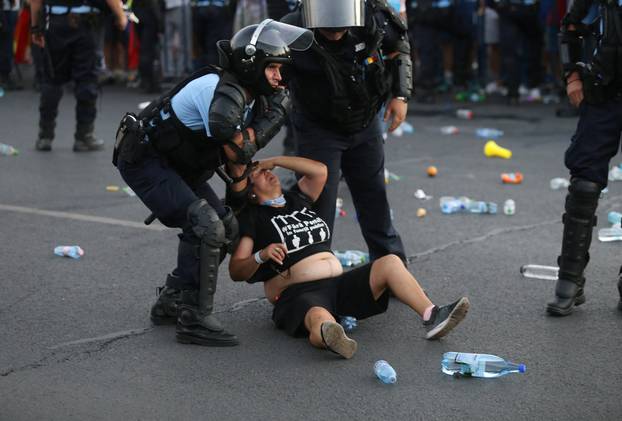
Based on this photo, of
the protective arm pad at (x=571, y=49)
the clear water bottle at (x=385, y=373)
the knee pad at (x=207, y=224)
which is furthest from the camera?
the protective arm pad at (x=571, y=49)

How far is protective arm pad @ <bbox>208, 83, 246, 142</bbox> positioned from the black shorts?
0.92 metres

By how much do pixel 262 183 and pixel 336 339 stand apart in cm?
96

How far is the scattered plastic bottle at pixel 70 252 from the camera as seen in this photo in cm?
692

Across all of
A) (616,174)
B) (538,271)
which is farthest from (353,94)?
(616,174)

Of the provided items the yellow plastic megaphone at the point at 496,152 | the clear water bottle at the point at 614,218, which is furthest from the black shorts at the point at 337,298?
the yellow plastic megaphone at the point at 496,152

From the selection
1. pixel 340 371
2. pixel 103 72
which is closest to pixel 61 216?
pixel 340 371

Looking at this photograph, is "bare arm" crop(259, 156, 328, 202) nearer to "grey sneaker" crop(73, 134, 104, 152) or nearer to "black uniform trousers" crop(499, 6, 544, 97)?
"grey sneaker" crop(73, 134, 104, 152)

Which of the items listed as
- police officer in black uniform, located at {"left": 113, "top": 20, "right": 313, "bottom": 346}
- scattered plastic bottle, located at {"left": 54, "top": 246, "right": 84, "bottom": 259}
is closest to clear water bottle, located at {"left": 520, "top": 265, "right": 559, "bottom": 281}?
police officer in black uniform, located at {"left": 113, "top": 20, "right": 313, "bottom": 346}

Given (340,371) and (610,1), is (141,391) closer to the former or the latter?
(340,371)

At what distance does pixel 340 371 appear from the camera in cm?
487

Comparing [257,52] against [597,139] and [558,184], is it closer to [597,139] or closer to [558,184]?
[597,139]

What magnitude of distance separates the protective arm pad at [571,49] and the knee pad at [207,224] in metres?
2.03

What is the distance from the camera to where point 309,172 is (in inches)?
225

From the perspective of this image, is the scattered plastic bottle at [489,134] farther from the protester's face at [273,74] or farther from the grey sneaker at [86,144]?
the protester's face at [273,74]
